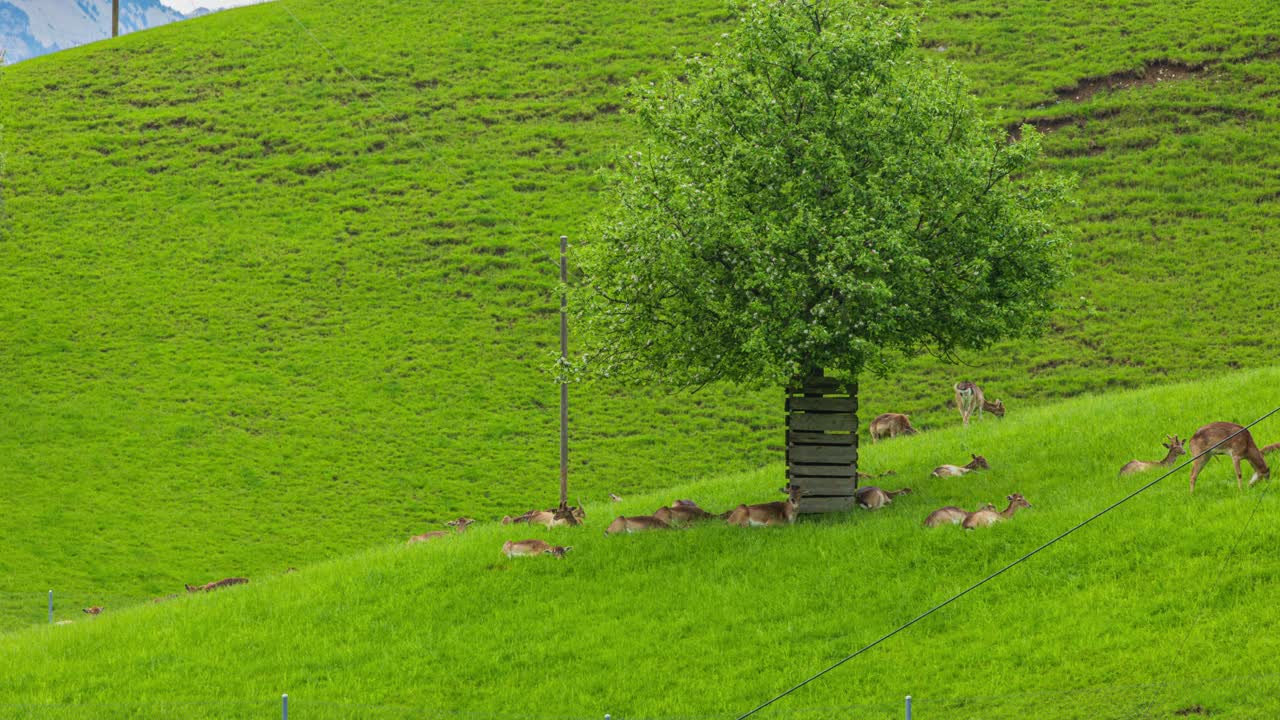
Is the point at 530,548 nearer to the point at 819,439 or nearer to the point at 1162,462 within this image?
the point at 819,439

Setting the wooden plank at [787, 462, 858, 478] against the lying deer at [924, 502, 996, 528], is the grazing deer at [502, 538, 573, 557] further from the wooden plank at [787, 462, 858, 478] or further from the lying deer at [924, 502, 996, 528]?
the lying deer at [924, 502, 996, 528]

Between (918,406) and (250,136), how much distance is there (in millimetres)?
47595

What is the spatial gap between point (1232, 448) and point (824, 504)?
8.28m

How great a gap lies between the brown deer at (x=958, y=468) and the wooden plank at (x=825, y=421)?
10.7 ft

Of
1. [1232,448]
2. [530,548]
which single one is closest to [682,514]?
[530,548]

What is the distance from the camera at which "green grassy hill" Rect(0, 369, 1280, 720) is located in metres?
17.6

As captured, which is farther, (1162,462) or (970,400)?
(970,400)

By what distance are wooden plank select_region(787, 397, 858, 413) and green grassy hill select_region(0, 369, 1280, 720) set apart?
7.70 feet

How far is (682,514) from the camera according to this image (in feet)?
90.8

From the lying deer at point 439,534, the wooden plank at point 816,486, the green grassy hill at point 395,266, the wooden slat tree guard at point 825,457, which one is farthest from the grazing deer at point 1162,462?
the lying deer at point 439,534

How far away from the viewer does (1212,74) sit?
69.8 m

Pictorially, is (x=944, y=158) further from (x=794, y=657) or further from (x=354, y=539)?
(x=354, y=539)

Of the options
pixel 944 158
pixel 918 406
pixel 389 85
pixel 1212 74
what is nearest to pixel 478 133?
pixel 389 85

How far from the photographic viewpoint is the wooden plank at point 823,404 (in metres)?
26.8
